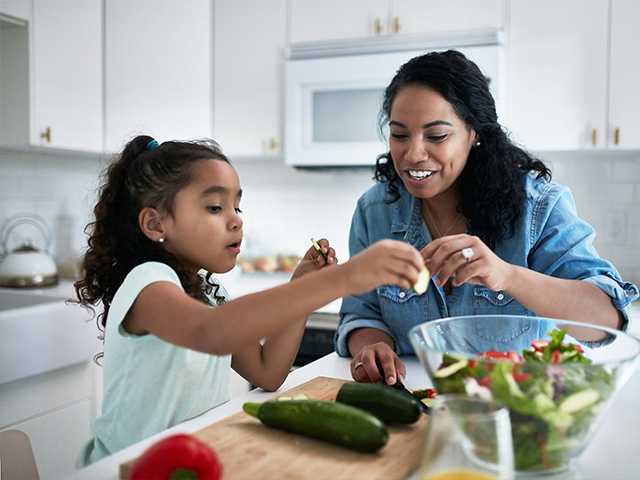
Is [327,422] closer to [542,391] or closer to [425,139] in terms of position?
[542,391]

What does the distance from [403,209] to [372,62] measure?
1.61 metres

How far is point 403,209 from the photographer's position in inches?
67.7

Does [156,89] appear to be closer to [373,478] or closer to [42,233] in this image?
[42,233]

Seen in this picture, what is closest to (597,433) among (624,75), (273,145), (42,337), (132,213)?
(132,213)

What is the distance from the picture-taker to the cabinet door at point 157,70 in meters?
3.05

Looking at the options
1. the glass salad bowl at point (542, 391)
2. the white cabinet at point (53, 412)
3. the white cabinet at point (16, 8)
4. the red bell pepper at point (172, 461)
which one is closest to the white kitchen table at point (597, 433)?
the glass salad bowl at point (542, 391)

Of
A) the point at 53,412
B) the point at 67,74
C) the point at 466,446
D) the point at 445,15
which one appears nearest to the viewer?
the point at 466,446

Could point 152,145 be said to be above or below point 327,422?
above

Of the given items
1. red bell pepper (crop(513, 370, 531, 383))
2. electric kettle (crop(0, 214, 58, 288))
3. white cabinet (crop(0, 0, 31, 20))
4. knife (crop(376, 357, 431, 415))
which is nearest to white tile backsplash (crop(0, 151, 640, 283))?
electric kettle (crop(0, 214, 58, 288))

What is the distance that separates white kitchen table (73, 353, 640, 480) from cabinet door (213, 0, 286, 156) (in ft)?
7.16

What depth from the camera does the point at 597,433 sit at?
106cm

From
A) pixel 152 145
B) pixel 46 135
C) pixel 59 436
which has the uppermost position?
pixel 46 135

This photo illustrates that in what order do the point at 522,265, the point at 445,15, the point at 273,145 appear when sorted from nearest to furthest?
the point at 522,265
the point at 445,15
the point at 273,145

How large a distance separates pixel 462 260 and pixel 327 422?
1.38 feet
